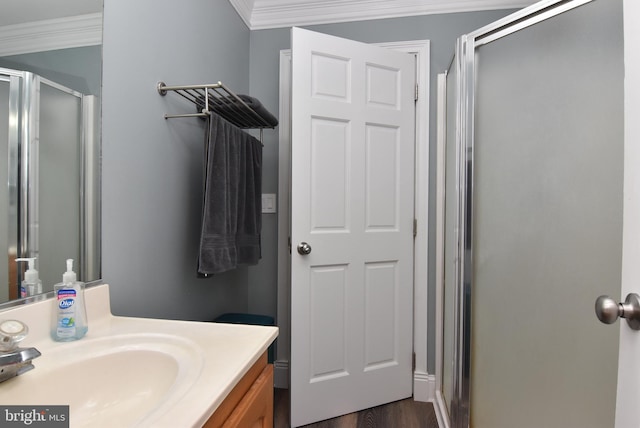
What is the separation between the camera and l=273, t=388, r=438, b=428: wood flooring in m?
1.65

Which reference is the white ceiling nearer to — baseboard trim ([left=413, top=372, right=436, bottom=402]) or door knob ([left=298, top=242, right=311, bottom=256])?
door knob ([left=298, top=242, right=311, bottom=256])

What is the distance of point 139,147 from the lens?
1104 millimetres

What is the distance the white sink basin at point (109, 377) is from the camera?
0.60m

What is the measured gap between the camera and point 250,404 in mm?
688

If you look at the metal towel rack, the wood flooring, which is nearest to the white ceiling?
the metal towel rack

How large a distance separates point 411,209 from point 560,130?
91cm

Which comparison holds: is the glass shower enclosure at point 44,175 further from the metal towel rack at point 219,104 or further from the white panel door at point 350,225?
the white panel door at point 350,225

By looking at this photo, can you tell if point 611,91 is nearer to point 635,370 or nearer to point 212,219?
point 635,370

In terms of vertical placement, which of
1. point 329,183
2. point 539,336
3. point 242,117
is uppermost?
point 242,117

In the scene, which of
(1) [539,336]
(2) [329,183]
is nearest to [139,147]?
(2) [329,183]

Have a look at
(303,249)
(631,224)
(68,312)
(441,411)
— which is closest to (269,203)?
(303,249)

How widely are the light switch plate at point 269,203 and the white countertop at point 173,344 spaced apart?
1110 millimetres

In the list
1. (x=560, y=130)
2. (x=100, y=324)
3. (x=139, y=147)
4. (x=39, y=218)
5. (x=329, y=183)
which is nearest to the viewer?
(x=39, y=218)

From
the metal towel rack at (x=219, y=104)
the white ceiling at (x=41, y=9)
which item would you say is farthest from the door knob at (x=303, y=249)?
the white ceiling at (x=41, y=9)
